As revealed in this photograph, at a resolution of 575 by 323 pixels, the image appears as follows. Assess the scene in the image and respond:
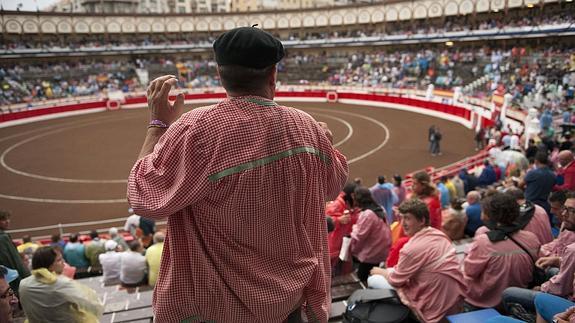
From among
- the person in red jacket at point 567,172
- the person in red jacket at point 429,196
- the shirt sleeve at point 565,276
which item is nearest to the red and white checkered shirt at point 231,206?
the shirt sleeve at point 565,276

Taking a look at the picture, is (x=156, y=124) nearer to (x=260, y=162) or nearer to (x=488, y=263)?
(x=260, y=162)

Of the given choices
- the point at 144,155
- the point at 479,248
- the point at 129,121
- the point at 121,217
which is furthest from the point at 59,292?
the point at 129,121

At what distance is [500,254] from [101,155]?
776 inches

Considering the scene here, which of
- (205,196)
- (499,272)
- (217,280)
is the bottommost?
(499,272)

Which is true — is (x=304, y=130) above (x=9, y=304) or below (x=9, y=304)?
above

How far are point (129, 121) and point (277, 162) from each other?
30.9 metres

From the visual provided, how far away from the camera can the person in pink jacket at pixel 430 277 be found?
399 centimetres

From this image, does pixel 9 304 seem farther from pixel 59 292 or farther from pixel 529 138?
pixel 529 138

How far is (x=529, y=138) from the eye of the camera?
15930 mm

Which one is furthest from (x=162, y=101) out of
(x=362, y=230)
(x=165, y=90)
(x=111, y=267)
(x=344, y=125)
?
(x=344, y=125)

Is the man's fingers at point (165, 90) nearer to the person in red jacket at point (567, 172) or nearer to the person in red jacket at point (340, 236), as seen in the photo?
the person in red jacket at point (340, 236)

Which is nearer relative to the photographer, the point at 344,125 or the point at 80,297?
the point at 80,297

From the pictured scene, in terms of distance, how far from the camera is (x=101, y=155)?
2069 centimetres

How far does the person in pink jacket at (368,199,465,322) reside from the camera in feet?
13.1
